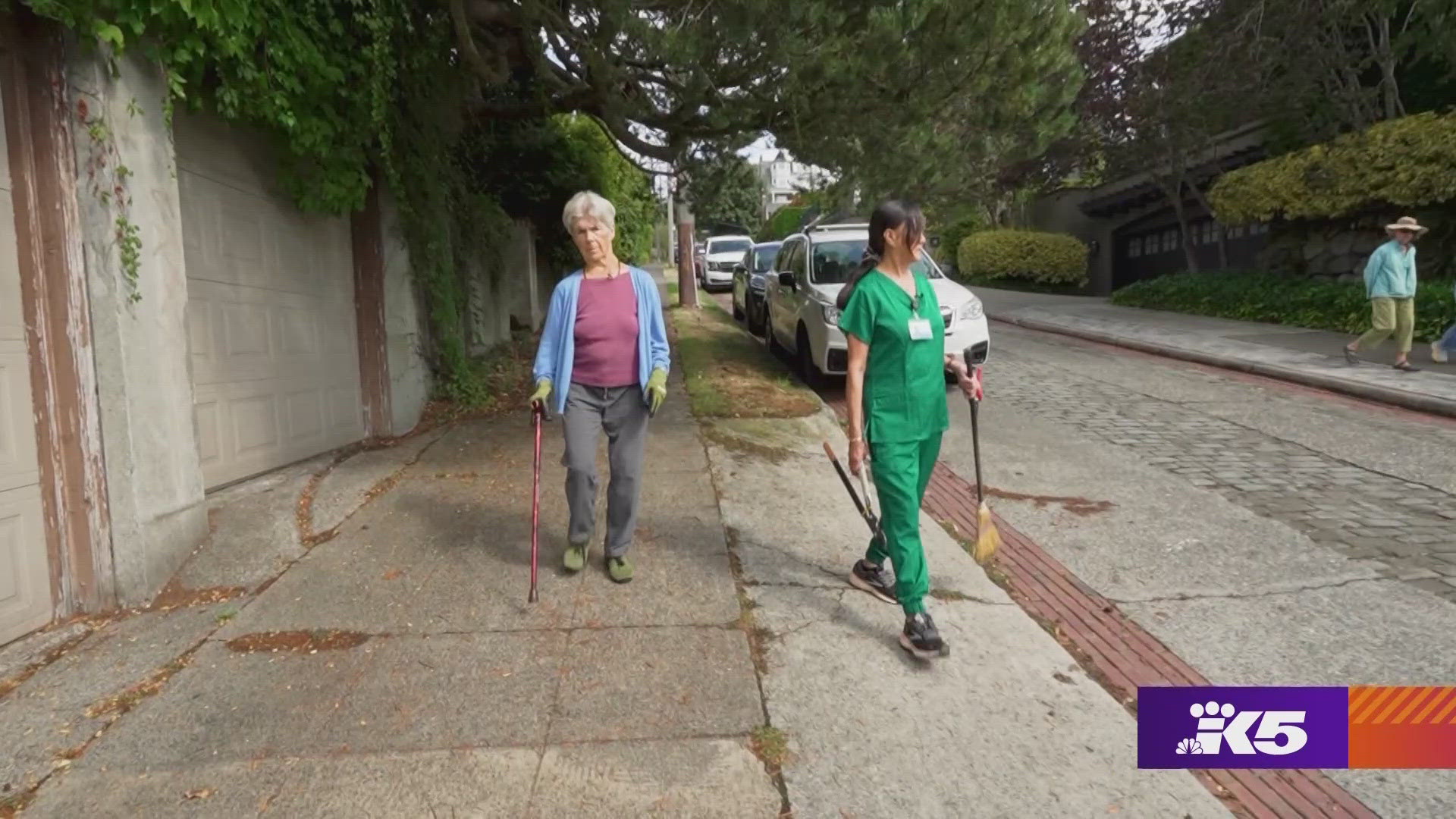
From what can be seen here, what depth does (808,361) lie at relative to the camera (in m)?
9.68

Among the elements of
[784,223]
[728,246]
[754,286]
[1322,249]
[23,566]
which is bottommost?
[23,566]

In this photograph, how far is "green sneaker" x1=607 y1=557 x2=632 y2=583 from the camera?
4316mm

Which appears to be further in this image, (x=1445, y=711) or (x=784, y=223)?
(x=784, y=223)

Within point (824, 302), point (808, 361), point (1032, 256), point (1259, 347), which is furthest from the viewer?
point (1032, 256)

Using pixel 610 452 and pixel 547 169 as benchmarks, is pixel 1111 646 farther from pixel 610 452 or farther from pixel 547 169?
pixel 547 169

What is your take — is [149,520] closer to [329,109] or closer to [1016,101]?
[329,109]

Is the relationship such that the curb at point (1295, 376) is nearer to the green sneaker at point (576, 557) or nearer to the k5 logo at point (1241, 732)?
the k5 logo at point (1241, 732)

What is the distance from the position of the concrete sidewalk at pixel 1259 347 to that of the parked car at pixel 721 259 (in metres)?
7.80

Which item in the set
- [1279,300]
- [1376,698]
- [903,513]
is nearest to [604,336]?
[903,513]

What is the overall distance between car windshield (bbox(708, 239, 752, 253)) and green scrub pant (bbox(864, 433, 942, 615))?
2199 centimetres

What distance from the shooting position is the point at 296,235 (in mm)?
6203

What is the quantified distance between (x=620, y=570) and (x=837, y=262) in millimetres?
6525

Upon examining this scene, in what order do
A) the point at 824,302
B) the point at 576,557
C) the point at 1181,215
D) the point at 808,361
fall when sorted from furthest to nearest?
the point at 1181,215 → the point at 808,361 → the point at 824,302 → the point at 576,557

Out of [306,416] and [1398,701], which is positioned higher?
[306,416]
